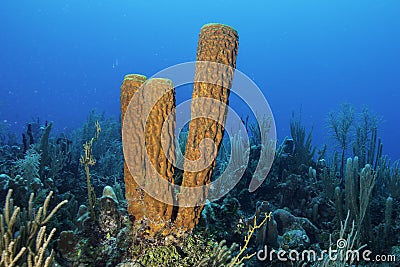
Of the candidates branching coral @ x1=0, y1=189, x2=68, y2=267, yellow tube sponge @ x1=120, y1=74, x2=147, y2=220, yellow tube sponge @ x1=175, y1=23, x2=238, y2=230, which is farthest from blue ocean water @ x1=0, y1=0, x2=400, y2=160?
branching coral @ x1=0, y1=189, x2=68, y2=267

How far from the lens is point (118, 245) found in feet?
10.3

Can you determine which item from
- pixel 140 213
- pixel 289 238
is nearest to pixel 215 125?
pixel 140 213

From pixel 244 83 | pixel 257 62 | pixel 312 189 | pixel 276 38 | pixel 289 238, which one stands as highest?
pixel 276 38

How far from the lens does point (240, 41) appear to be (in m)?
106

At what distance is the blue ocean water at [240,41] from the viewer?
90312 millimetres

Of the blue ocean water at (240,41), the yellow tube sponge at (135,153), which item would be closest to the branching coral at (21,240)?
the yellow tube sponge at (135,153)

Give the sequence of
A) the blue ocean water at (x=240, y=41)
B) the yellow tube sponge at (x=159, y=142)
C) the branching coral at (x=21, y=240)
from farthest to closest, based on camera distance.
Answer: the blue ocean water at (x=240, y=41) → the yellow tube sponge at (x=159, y=142) → the branching coral at (x=21, y=240)

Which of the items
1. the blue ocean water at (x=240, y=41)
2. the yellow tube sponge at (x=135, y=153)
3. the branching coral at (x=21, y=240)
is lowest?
the branching coral at (x=21, y=240)

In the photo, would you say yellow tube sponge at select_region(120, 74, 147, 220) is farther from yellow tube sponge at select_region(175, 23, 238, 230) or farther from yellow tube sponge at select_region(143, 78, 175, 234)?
yellow tube sponge at select_region(175, 23, 238, 230)

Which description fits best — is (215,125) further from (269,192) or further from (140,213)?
(269,192)

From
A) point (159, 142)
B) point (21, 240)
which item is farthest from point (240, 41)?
point (21, 240)

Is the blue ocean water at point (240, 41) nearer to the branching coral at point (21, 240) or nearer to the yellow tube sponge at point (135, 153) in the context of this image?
the yellow tube sponge at point (135, 153)

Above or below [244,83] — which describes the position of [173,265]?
below

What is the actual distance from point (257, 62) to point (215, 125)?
361 ft
